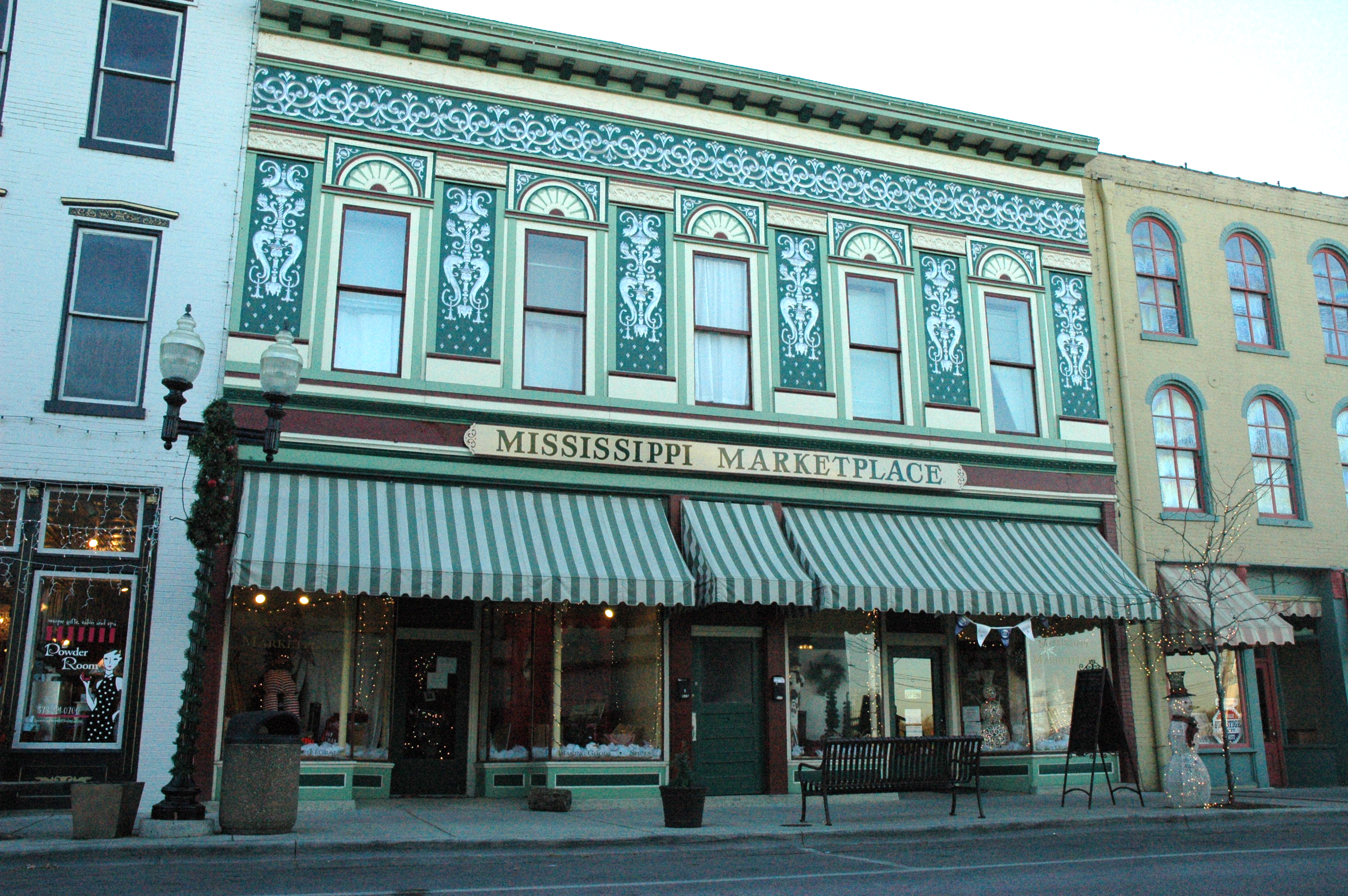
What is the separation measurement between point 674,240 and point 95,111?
800cm

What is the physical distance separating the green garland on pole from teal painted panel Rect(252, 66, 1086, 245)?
18.5 feet

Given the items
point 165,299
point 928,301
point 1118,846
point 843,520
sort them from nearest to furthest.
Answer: point 1118,846 < point 165,299 < point 843,520 < point 928,301

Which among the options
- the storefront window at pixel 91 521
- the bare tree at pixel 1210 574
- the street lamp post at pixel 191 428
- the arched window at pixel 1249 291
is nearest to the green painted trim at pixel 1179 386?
the bare tree at pixel 1210 574

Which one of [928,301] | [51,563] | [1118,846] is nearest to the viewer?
[1118,846]

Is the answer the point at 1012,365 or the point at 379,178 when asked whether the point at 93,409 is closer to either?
the point at 379,178

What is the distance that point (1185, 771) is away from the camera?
50.8ft

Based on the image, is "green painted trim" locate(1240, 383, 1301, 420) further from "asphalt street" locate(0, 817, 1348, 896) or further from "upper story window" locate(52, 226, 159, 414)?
"upper story window" locate(52, 226, 159, 414)

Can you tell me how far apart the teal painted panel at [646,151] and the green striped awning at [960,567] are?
5213mm

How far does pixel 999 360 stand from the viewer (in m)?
18.8

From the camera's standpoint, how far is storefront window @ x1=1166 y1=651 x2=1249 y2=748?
18625 millimetres

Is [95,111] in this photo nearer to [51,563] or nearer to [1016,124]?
[51,563]

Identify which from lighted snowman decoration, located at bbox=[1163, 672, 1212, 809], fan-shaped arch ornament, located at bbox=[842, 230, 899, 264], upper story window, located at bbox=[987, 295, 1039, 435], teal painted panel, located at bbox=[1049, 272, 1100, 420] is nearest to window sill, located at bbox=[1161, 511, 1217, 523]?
teal painted panel, located at bbox=[1049, 272, 1100, 420]

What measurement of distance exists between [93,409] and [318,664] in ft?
13.8

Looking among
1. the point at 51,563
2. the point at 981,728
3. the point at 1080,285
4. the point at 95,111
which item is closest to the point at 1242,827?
the point at 981,728
